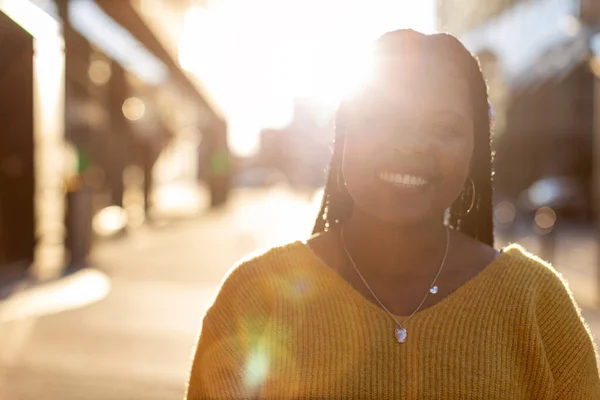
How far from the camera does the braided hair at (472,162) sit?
2.14 meters

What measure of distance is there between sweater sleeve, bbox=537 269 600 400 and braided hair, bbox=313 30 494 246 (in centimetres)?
40

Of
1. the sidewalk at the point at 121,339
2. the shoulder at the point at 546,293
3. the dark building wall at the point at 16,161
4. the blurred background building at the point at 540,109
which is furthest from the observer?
the blurred background building at the point at 540,109

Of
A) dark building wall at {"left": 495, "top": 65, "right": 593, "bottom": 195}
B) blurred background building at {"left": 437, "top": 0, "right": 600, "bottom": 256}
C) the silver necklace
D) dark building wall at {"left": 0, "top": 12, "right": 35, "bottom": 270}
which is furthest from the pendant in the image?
dark building wall at {"left": 495, "top": 65, "right": 593, "bottom": 195}

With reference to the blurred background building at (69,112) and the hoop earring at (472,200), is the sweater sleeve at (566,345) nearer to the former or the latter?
the hoop earring at (472,200)

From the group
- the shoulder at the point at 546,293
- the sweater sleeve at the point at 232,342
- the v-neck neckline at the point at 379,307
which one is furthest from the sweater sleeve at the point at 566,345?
the sweater sleeve at the point at 232,342

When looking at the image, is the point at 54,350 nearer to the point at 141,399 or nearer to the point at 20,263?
the point at 141,399

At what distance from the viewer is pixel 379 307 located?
6.82 feet

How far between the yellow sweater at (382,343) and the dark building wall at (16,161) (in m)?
6.07

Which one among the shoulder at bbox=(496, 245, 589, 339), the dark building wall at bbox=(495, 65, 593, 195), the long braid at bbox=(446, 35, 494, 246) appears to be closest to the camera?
the shoulder at bbox=(496, 245, 589, 339)

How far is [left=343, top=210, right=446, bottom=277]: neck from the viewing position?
2174mm

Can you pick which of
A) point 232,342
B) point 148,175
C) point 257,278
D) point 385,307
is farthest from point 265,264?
point 148,175

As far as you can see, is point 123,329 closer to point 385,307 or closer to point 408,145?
point 385,307

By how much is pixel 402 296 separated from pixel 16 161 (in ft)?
31.1

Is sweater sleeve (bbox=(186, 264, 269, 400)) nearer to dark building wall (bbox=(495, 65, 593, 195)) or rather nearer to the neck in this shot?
the neck
